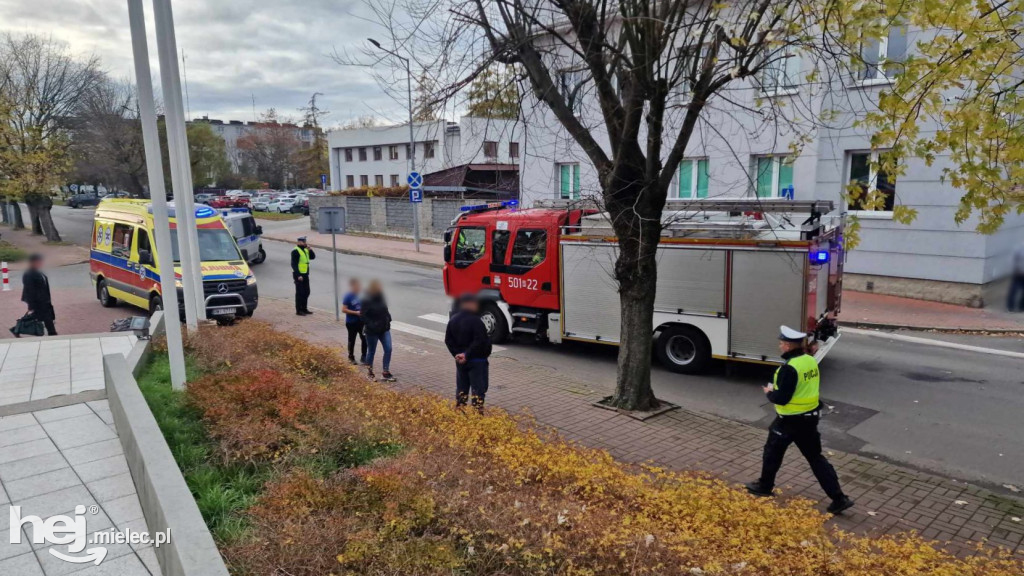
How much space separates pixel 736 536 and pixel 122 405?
4772 mm

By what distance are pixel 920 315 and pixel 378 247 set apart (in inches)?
864

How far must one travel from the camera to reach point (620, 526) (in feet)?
13.5

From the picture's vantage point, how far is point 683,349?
10.8m

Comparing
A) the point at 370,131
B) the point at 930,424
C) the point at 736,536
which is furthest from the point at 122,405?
the point at 370,131

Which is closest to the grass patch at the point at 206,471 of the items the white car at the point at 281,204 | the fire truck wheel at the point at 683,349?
the fire truck wheel at the point at 683,349

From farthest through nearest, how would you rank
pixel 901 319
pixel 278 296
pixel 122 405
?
1. pixel 278 296
2. pixel 901 319
3. pixel 122 405

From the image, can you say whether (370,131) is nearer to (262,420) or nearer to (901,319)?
(901,319)

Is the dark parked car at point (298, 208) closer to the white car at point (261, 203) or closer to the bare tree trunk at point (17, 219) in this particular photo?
the white car at point (261, 203)

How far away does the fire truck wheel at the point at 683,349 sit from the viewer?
34.4 feet

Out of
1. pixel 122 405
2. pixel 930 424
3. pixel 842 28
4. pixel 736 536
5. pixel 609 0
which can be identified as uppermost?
pixel 609 0

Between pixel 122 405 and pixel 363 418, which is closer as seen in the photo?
pixel 122 405

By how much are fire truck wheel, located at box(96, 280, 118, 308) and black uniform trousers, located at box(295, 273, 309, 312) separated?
188 inches

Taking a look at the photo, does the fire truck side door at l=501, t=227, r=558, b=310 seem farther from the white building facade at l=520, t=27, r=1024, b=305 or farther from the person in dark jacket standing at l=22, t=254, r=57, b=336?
the person in dark jacket standing at l=22, t=254, r=57, b=336

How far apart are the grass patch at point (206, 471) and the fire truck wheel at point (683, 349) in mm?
7151
